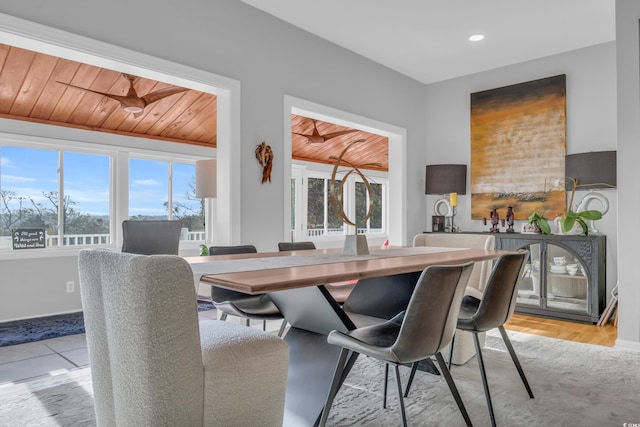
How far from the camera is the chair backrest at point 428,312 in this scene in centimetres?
152

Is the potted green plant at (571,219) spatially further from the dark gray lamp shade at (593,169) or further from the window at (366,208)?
the window at (366,208)

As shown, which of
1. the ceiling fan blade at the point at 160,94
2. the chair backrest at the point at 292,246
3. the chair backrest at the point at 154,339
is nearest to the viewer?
the chair backrest at the point at 154,339

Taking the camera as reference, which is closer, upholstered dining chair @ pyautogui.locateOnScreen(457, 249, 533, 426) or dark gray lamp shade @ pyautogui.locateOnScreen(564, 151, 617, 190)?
upholstered dining chair @ pyautogui.locateOnScreen(457, 249, 533, 426)

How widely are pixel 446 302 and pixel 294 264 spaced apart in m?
0.64

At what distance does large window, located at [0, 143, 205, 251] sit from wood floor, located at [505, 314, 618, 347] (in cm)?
449

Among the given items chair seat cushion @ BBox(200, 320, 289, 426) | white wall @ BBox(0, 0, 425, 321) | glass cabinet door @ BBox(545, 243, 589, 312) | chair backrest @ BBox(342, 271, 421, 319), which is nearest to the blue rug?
white wall @ BBox(0, 0, 425, 321)

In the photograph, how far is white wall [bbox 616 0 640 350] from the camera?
3256 mm

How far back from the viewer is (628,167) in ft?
10.8

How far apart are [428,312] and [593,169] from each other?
3.52 meters

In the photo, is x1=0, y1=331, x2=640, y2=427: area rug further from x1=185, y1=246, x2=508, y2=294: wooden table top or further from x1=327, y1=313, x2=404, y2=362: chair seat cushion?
x1=185, y1=246, x2=508, y2=294: wooden table top

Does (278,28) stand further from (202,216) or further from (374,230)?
(374,230)

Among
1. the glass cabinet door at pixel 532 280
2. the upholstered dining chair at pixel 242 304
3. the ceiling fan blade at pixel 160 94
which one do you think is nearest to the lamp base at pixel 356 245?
the upholstered dining chair at pixel 242 304

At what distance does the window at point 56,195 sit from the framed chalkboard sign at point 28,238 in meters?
0.06

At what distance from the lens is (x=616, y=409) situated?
7.27ft
